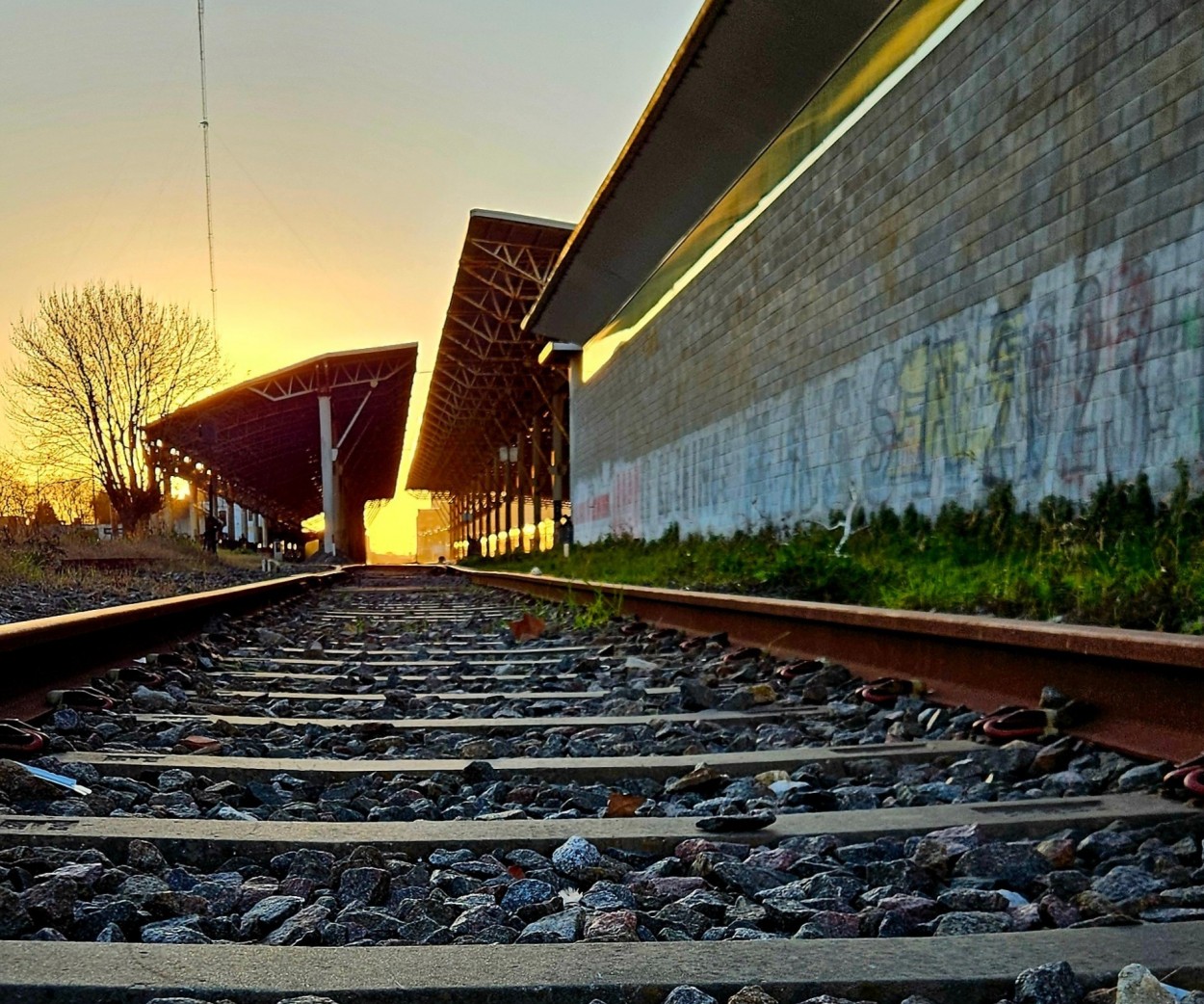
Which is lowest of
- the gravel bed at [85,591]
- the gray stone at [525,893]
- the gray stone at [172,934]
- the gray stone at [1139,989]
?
the gray stone at [525,893]

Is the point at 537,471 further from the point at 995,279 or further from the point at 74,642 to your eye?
the point at 74,642

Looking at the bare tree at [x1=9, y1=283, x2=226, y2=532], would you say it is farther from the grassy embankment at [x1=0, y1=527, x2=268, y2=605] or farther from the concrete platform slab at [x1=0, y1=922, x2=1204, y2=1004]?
the concrete platform slab at [x1=0, y1=922, x2=1204, y2=1004]

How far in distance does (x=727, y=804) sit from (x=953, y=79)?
7.05 metres

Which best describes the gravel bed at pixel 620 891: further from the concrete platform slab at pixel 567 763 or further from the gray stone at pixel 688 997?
the concrete platform slab at pixel 567 763

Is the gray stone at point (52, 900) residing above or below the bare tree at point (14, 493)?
below

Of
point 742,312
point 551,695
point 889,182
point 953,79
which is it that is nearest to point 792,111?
point 742,312

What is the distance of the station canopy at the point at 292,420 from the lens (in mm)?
33125

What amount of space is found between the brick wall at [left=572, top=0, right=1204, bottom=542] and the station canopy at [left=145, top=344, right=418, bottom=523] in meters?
20.0

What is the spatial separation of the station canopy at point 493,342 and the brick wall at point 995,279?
48.4ft

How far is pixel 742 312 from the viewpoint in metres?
13.4

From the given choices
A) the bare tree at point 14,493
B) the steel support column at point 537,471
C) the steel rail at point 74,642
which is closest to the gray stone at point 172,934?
the steel rail at point 74,642

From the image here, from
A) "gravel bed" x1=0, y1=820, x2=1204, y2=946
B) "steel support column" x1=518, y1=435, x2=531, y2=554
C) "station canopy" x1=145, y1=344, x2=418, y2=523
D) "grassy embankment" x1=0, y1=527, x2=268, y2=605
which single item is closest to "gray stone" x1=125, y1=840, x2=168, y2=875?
"gravel bed" x1=0, y1=820, x2=1204, y2=946

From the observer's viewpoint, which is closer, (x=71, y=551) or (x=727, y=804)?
(x=727, y=804)

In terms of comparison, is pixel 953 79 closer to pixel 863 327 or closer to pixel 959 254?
pixel 959 254
